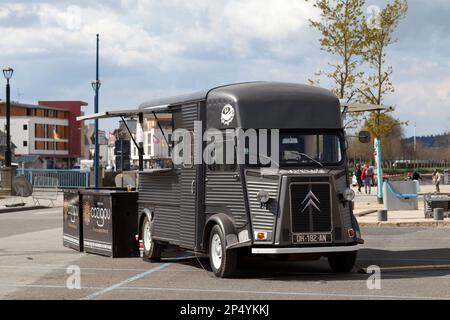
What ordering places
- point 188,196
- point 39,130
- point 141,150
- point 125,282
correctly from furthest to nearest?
point 39,130 → point 141,150 → point 188,196 → point 125,282

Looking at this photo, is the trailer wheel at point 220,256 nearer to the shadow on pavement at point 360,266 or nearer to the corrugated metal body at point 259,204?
the shadow on pavement at point 360,266

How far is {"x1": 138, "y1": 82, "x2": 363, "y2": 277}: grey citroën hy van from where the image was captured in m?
13.5

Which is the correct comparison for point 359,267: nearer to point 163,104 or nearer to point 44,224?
point 163,104

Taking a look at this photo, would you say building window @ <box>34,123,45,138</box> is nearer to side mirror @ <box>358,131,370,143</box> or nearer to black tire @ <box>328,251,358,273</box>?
side mirror @ <box>358,131,370,143</box>

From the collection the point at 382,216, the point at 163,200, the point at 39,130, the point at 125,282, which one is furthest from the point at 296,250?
the point at 39,130

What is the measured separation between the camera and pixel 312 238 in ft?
44.6

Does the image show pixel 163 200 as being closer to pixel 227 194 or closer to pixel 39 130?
pixel 227 194

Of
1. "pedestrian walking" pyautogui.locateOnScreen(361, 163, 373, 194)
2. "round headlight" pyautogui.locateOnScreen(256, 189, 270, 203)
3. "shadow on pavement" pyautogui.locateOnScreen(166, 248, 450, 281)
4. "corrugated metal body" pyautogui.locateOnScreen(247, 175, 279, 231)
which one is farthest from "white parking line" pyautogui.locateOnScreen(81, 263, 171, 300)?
"pedestrian walking" pyautogui.locateOnScreen(361, 163, 373, 194)

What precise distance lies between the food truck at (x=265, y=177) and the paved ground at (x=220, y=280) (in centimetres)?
54

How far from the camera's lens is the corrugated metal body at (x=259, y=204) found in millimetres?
13531

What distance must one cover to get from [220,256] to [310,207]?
5.22 ft

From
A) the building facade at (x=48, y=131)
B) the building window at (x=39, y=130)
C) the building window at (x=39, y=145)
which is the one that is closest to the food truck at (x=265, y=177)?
the building facade at (x=48, y=131)

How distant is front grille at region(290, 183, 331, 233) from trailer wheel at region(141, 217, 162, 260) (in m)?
3.74
